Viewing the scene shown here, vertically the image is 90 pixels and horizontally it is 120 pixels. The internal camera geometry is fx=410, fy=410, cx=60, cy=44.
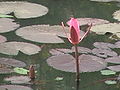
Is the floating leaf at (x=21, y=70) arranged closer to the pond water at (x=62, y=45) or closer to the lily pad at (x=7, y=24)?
the pond water at (x=62, y=45)

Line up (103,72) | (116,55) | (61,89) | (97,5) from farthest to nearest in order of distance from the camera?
(97,5)
(116,55)
(103,72)
(61,89)

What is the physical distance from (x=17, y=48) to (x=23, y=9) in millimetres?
981

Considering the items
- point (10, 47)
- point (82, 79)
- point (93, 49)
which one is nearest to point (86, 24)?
point (93, 49)

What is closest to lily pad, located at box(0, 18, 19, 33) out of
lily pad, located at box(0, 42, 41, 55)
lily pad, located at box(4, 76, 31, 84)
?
lily pad, located at box(0, 42, 41, 55)

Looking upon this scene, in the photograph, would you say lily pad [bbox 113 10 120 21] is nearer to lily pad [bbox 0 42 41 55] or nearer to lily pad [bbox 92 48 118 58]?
lily pad [bbox 92 48 118 58]

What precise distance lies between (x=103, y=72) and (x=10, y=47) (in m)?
0.65

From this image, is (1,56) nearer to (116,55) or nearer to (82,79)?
(82,79)

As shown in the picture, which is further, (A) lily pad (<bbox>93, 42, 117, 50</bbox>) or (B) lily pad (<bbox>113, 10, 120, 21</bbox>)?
(B) lily pad (<bbox>113, 10, 120, 21</bbox>)

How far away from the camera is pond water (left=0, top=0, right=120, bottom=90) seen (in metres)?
2.25

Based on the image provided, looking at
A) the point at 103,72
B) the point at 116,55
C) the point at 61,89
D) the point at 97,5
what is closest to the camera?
the point at 61,89

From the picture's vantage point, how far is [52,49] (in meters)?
2.73

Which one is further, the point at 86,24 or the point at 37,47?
the point at 86,24

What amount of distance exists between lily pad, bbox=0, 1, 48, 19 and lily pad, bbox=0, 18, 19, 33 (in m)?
0.20

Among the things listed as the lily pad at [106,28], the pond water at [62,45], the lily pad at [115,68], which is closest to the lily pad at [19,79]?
the pond water at [62,45]
